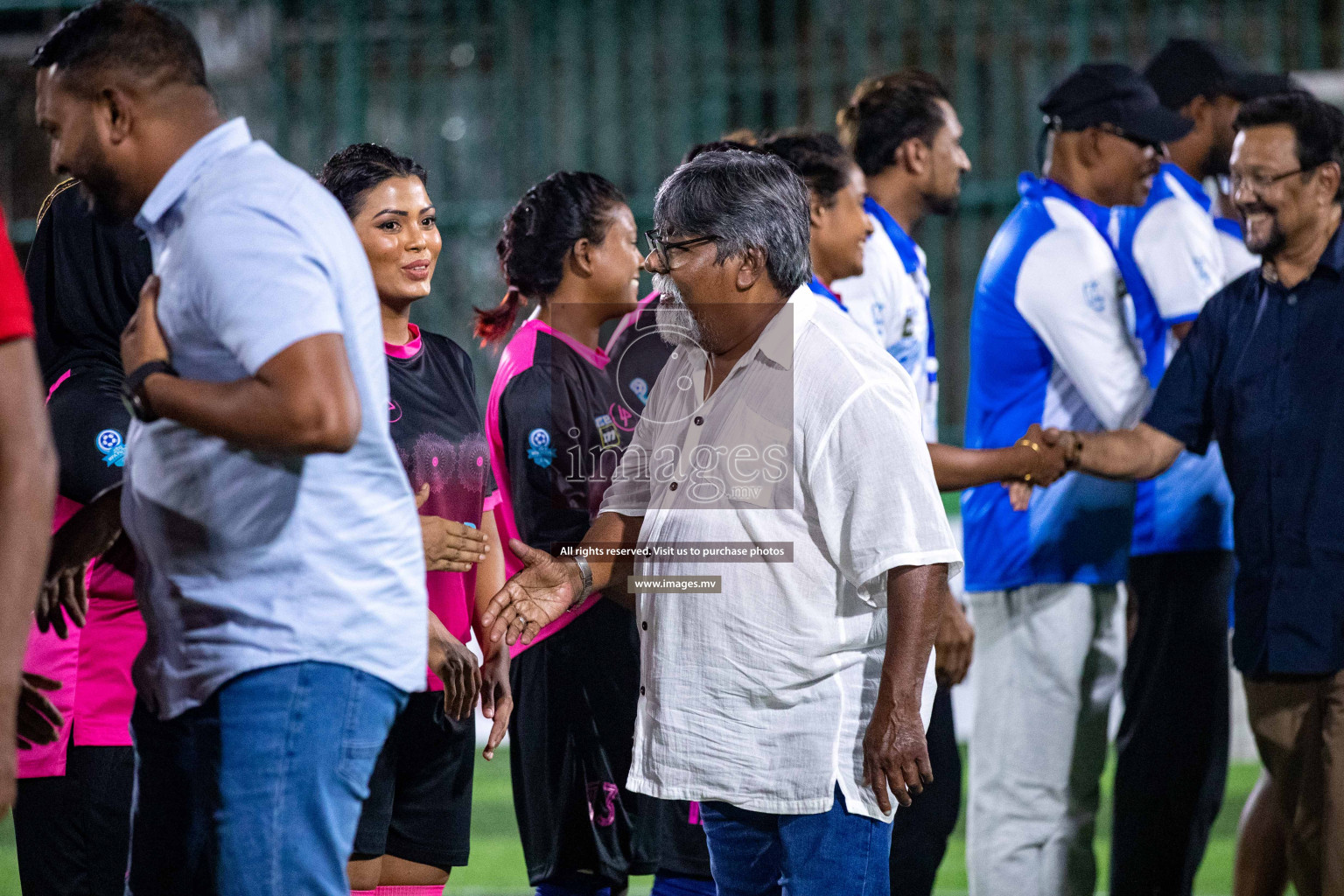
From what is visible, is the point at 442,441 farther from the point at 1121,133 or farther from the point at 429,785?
the point at 1121,133

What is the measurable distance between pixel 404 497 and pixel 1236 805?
4527 millimetres

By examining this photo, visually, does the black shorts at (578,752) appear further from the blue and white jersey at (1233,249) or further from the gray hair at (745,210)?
the blue and white jersey at (1233,249)

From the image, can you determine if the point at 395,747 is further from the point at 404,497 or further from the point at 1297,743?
the point at 1297,743

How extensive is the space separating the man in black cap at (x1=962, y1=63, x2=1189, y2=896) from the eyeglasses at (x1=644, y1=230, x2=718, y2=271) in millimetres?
1636

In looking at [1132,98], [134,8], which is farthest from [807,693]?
[1132,98]

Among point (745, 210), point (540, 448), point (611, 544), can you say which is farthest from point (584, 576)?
point (745, 210)

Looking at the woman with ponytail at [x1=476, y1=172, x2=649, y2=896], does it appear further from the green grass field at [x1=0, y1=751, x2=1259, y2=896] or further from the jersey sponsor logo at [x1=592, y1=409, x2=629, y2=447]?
the green grass field at [x1=0, y1=751, x2=1259, y2=896]

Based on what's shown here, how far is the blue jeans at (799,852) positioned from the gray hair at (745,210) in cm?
93

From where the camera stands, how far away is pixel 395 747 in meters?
2.88

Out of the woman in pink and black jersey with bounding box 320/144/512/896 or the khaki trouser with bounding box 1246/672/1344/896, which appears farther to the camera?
the khaki trouser with bounding box 1246/672/1344/896

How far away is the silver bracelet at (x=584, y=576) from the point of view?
2.71 meters

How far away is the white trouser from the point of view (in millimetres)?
3824

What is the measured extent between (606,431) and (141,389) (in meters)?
1.55

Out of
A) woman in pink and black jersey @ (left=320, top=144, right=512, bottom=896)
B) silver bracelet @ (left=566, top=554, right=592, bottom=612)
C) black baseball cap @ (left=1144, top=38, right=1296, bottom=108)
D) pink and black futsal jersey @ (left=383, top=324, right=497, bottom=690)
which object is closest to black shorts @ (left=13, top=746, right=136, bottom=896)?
woman in pink and black jersey @ (left=320, top=144, right=512, bottom=896)
